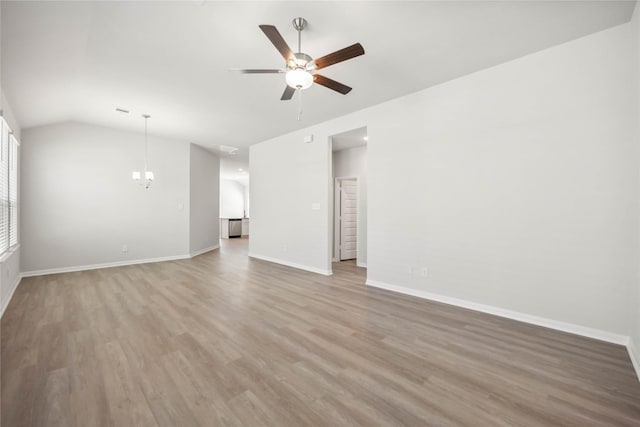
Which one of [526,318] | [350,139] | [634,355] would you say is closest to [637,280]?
[634,355]

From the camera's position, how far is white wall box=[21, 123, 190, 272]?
4945 mm

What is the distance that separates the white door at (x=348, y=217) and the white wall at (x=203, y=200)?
3.98 meters

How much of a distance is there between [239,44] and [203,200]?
5.75m

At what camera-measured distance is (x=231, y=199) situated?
14.2 m

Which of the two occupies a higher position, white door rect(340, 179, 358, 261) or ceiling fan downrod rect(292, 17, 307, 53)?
ceiling fan downrod rect(292, 17, 307, 53)

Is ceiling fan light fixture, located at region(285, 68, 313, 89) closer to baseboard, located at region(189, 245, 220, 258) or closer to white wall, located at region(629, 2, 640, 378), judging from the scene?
white wall, located at region(629, 2, 640, 378)

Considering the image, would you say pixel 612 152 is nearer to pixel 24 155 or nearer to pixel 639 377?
pixel 639 377

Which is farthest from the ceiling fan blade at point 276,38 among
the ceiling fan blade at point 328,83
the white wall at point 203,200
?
the white wall at point 203,200

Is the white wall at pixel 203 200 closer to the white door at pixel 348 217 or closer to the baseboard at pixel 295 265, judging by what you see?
the baseboard at pixel 295 265

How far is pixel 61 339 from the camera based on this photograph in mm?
2553

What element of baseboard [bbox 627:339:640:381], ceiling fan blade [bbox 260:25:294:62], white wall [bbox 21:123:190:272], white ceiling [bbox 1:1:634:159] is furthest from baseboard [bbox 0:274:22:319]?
baseboard [bbox 627:339:640:381]

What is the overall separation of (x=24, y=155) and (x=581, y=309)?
28.0 feet

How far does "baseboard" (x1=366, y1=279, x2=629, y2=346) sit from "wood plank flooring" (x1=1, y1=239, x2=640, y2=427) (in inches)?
4.0

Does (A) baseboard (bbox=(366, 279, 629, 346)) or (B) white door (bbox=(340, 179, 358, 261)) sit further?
(B) white door (bbox=(340, 179, 358, 261))
